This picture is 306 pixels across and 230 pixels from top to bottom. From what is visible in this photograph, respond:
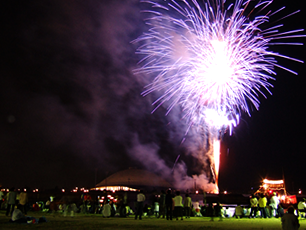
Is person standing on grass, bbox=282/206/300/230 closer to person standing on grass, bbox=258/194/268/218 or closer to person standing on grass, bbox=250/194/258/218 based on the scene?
person standing on grass, bbox=258/194/268/218

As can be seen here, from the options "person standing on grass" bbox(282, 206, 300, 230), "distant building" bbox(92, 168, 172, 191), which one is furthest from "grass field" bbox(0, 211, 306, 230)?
"distant building" bbox(92, 168, 172, 191)

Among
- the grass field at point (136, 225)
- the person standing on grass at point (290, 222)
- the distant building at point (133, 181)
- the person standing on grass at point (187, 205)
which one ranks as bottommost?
the grass field at point (136, 225)

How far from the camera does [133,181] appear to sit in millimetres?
128625

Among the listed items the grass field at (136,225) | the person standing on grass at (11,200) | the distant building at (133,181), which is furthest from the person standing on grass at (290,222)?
the distant building at (133,181)

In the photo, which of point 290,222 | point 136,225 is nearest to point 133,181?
point 136,225

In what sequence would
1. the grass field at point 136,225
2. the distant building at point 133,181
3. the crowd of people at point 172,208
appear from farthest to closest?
1. the distant building at point 133,181
2. the crowd of people at point 172,208
3. the grass field at point 136,225

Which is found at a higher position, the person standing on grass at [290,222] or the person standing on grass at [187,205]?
the person standing on grass at [187,205]

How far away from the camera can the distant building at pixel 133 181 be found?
123938 mm

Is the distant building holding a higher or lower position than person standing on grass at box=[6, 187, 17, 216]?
higher

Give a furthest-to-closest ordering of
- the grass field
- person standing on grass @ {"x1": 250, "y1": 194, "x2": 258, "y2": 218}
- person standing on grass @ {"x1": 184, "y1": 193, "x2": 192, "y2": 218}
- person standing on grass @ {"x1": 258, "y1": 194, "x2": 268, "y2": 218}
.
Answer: person standing on grass @ {"x1": 250, "y1": 194, "x2": 258, "y2": 218}
person standing on grass @ {"x1": 184, "y1": 193, "x2": 192, "y2": 218}
person standing on grass @ {"x1": 258, "y1": 194, "x2": 268, "y2": 218}
the grass field

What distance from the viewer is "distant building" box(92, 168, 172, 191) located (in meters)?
124

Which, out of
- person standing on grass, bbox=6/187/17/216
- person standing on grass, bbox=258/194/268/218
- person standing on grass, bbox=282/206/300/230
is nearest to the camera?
person standing on grass, bbox=282/206/300/230

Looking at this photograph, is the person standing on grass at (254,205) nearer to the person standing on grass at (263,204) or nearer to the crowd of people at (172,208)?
the crowd of people at (172,208)

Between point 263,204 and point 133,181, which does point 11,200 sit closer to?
point 263,204
